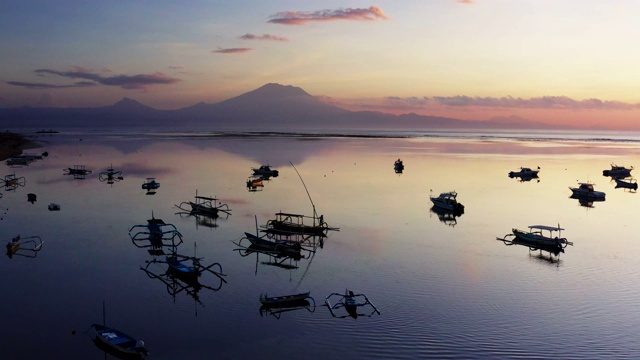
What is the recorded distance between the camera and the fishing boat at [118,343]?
18.1m

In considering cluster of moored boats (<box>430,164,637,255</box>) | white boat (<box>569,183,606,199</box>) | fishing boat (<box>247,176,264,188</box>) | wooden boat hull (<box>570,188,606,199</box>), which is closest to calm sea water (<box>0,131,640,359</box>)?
cluster of moored boats (<box>430,164,637,255</box>)

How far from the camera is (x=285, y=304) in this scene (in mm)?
23062

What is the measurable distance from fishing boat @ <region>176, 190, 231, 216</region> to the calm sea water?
3.21 ft

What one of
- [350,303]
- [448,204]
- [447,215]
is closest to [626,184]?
[448,204]

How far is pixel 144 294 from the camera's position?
24188 mm

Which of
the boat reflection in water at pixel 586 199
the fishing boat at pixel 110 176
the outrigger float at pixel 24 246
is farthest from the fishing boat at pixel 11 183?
the boat reflection in water at pixel 586 199

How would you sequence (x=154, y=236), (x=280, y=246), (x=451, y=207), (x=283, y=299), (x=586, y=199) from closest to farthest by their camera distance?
1. (x=283, y=299)
2. (x=280, y=246)
3. (x=154, y=236)
4. (x=451, y=207)
5. (x=586, y=199)

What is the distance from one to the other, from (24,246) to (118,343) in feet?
54.4

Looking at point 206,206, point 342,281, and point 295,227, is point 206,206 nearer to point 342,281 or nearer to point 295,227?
point 295,227

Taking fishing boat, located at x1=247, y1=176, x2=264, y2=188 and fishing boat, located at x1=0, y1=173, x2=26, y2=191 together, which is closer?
fishing boat, located at x1=0, y1=173, x2=26, y2=191

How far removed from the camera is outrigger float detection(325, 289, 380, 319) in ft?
72.9

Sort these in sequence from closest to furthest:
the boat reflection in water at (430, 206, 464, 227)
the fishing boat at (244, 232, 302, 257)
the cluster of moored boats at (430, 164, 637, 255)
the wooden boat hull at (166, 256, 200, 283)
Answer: the wooden boat hull at (166, 256, 200, 283)
the fishing boat at (244, 232, 302, 257)
the cluster of moored boats at (430, 164, 637, 255)
the boat reflection in water at (430, 206, 464, 227)

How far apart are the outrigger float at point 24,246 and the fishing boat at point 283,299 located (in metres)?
15.1

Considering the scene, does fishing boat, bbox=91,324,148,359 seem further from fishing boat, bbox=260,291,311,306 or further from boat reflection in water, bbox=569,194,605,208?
boat reflection in water, bbox=569,194,605,208
